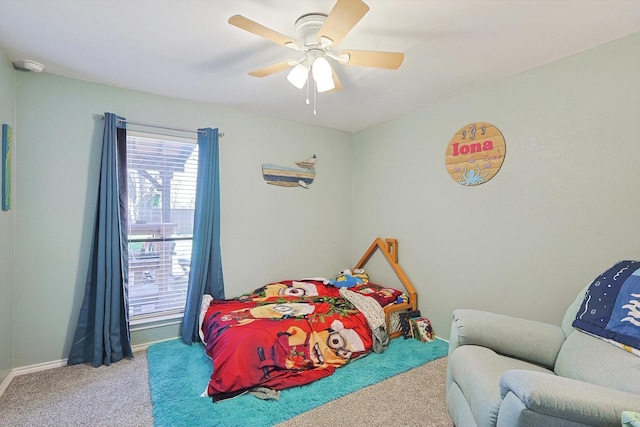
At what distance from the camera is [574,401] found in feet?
3.30

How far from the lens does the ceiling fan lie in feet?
4.37

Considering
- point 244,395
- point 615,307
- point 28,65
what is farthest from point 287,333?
point 28,65

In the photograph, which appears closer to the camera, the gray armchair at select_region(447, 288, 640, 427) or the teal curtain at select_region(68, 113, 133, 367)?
the gray armchair at select_region(447, 288, 640, 427)

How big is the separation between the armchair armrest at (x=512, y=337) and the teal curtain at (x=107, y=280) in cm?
263

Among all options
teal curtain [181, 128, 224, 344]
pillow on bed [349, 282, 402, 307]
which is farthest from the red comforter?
pillow on bed [349, 282, 402, 307]

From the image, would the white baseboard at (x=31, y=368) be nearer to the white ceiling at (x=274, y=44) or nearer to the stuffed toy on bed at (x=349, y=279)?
the white ceiling at (x=274, y=44)

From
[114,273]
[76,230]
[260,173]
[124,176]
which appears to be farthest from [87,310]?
[260,173]

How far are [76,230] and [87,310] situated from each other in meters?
0.67

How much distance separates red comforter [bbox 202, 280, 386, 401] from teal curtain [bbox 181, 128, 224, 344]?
17 cm

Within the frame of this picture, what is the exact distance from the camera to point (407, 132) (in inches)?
125

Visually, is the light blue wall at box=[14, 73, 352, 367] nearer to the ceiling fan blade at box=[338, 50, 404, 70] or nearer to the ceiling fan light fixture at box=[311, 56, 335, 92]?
the ceiling fan light fixture at box=[311, 56, 335, 92]

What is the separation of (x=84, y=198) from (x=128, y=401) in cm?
165

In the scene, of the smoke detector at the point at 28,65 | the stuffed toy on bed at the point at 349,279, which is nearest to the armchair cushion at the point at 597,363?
the stuffed toy on bed at the point at 349,279

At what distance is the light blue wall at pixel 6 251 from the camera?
2.03 metres
